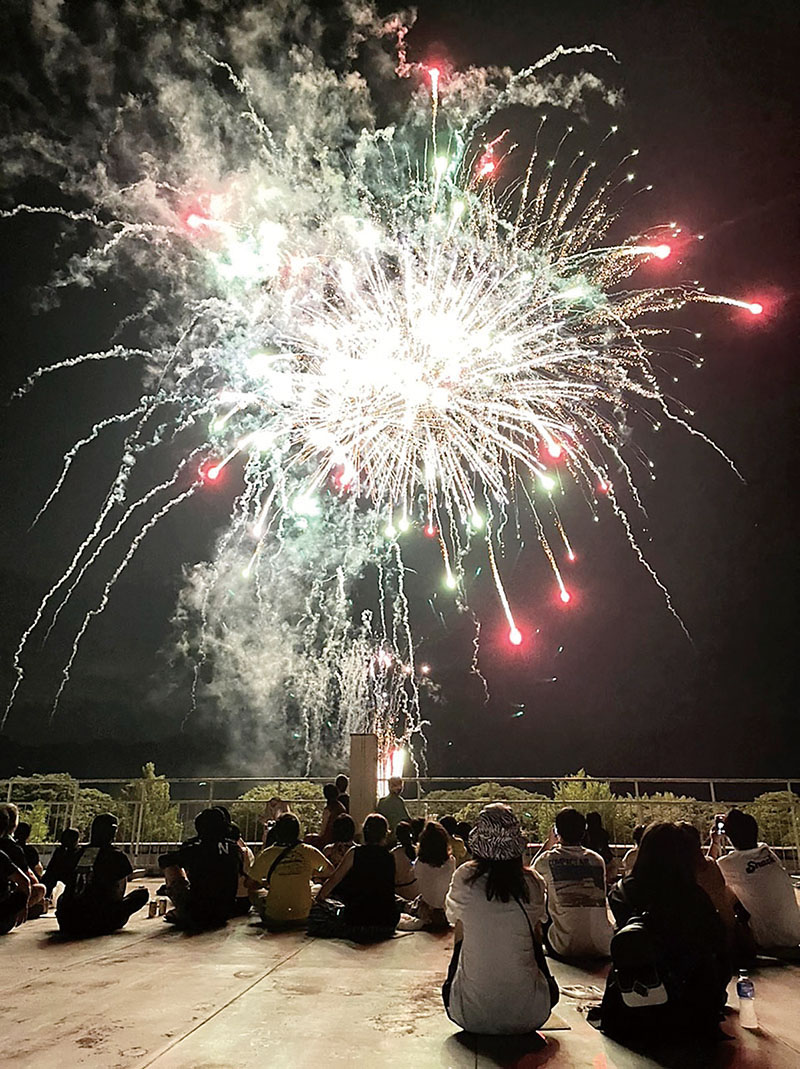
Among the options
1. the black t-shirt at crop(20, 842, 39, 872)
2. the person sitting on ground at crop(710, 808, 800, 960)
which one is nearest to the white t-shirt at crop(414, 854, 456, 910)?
the person sitting on ground at crop(710, 808, 800, 960)

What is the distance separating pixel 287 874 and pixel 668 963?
4360mm

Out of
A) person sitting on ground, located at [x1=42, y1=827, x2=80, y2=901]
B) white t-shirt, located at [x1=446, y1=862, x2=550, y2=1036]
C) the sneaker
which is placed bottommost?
the sneaker

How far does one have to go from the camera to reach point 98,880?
7.23 metres

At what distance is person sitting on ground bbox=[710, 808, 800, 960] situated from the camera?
5.82 metres

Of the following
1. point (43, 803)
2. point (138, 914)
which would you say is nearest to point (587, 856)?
point (138, 914)

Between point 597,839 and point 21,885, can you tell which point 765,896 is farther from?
point 21,885

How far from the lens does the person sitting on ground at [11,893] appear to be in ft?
23.1

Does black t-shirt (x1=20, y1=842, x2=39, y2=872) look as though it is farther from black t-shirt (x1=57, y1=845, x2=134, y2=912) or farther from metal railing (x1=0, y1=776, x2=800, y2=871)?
metal railing (x1=0, y1=776, x2=800, y2=871)

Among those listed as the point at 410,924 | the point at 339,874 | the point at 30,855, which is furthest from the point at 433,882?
the point at 30,855

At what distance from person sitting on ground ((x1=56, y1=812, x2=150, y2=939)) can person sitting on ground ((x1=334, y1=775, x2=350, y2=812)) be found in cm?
436

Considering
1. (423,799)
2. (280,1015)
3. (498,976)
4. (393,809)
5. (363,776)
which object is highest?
(363,776)

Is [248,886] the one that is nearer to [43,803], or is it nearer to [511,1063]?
[511,1063]

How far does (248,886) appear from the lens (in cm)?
810

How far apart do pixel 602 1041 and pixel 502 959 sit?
22.9 inches
